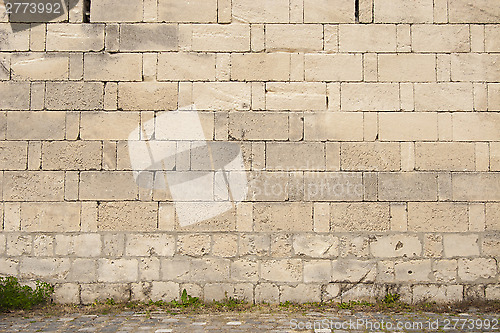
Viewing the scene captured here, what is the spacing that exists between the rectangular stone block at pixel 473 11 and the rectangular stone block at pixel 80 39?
4.05m

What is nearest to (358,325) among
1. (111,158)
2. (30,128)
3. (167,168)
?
(167,168)

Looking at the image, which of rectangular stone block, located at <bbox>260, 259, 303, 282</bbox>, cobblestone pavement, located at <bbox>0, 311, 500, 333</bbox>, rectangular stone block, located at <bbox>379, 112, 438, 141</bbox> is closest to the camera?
cobblestone pavement, located at <bbox>0, 311, 500, 333</bbox>

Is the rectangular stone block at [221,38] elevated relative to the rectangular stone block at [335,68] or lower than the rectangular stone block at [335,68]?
elevated

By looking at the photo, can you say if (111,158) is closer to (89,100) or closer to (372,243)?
(89,100)

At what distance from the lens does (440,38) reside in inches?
194

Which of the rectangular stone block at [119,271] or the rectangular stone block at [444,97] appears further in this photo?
the rectangular stone block at [444,97]

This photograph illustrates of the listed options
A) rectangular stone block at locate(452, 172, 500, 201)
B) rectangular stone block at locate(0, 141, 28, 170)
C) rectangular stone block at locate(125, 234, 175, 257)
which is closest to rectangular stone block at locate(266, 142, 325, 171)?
rectangular stone block at locate(125, 234, 175, 257)

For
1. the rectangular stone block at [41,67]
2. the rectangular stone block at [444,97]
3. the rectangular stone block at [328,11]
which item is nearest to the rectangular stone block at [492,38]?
the rectangular stone block at [444,97]

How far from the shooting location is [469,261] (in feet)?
15.7

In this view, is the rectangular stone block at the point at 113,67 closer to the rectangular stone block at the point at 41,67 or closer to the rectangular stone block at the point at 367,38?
the rectangular stone block at the point at 41,67

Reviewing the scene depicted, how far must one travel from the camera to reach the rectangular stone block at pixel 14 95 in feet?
16.1

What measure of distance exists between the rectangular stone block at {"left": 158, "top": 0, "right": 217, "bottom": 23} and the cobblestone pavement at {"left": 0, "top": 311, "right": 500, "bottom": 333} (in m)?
3.27

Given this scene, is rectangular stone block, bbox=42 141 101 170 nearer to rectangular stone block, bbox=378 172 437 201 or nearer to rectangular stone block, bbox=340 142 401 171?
rectangular stone block, bbox=340 142 401 171

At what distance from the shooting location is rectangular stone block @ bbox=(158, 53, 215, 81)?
16.1 feet
